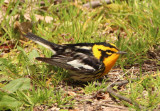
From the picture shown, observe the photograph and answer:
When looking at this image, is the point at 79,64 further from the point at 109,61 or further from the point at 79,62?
the point at 109,61

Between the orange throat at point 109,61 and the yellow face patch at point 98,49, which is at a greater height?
the yellow face patch at point 98,49

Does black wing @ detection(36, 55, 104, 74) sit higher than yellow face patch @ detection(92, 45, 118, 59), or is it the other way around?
yellow face patch @ detection(92, 45, 118, 59)

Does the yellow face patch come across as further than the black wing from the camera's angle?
Yes

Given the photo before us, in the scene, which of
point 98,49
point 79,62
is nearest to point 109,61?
point 98,49

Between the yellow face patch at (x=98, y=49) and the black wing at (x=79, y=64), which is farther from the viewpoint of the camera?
the yellow face patch at (x=98, y=49)

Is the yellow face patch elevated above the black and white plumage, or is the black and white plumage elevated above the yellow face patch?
the yellow face patch

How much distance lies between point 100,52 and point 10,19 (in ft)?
6.85

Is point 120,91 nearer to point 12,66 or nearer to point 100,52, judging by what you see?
point 100,52

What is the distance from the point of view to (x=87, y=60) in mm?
3906

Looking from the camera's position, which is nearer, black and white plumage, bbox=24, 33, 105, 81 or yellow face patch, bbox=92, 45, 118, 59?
black and white plumage, bbox=24, 33, 105, 81

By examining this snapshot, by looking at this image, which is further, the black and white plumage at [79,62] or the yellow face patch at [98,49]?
the yellow face patch at [98,49]

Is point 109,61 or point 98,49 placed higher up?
point 98,49

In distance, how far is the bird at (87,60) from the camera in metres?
3.83

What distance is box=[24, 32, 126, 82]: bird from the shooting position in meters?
3.83
